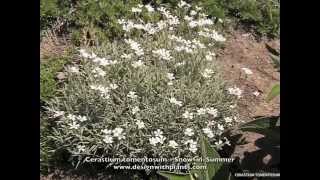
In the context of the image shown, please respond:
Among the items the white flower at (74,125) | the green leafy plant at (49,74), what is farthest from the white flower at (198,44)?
the white flower at (74,125)

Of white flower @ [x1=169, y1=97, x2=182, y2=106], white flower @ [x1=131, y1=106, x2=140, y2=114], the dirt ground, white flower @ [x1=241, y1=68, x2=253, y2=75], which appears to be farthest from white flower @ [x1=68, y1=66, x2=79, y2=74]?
white flower @ [x1=241, y1=68, x2=253, y2=75]

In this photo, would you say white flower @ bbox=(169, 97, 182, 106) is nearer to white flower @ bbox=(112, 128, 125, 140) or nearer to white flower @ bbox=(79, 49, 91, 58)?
white flower @ bbox=(112, 128, 125, 140)

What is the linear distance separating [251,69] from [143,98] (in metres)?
0.71

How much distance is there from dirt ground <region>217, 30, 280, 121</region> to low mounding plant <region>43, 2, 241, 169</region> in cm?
9

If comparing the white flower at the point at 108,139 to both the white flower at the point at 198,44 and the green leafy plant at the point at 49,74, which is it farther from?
the white flower at the point at 198,44

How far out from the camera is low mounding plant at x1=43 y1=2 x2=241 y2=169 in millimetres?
3320

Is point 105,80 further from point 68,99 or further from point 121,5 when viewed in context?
point 121,5

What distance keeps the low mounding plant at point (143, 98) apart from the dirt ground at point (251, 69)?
0.09 m

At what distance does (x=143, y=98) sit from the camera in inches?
134

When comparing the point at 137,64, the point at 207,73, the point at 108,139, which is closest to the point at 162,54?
the point at 137,64

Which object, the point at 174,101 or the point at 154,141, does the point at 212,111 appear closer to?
the point at 174,101

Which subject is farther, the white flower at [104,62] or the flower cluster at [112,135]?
the white flower at [104,62]

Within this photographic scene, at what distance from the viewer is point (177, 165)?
3.30 metres

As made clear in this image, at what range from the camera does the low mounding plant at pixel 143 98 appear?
3.32 meters
